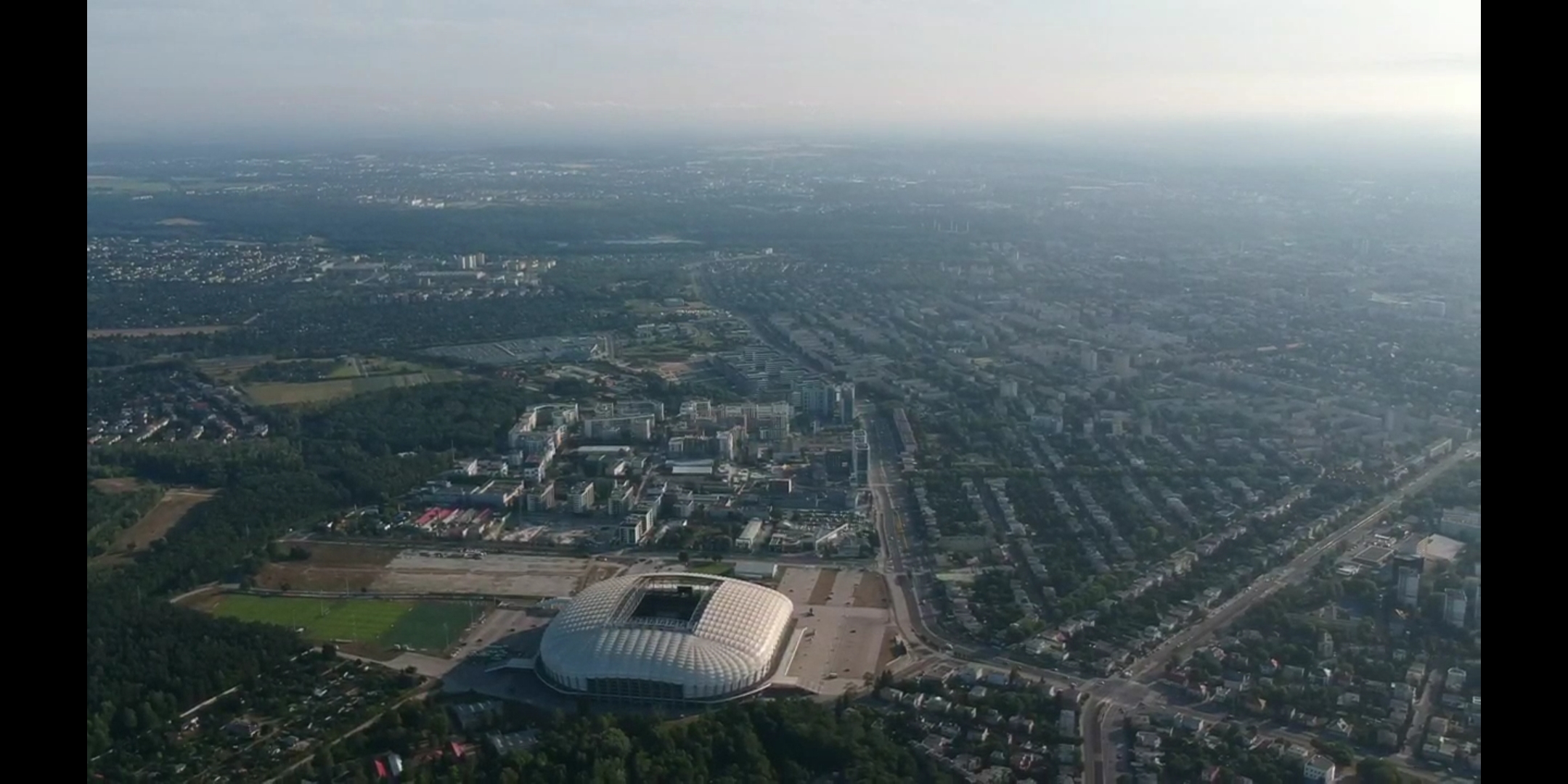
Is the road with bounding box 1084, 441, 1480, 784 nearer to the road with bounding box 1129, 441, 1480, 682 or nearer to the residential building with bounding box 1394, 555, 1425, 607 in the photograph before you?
the road with bounding box 1129, 441, 1480, 682

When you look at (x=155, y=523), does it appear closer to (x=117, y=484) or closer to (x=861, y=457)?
(x=117, y=484)

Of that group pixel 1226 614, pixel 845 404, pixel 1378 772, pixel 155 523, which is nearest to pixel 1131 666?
pixel 1226 614

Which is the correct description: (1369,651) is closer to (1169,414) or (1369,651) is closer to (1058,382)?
(1169,414)

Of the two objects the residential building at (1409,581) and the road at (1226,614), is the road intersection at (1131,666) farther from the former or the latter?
the residential building at (1409,581)

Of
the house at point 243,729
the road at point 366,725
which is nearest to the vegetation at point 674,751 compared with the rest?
the road at point 366,725

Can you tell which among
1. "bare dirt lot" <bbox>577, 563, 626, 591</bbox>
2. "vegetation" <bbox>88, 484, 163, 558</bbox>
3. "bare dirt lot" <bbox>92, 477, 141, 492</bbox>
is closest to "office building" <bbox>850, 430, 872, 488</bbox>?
"bare dirt lot" <bbox>577, 563, 626, 591</bbox>
